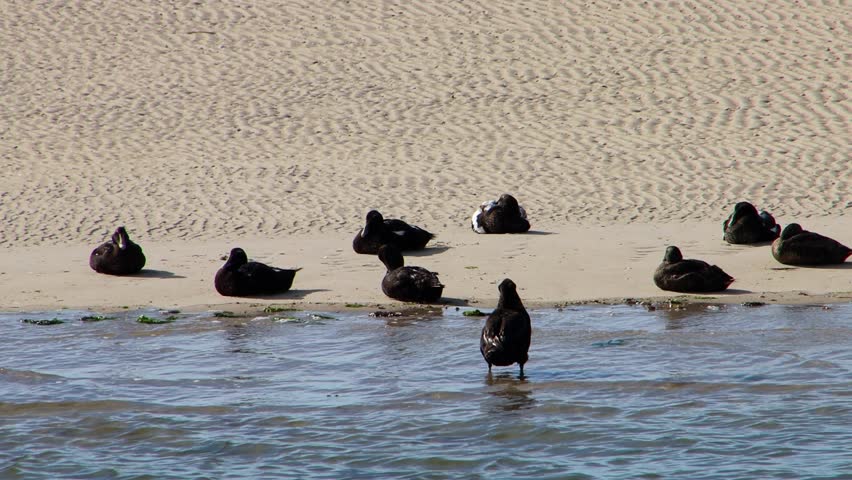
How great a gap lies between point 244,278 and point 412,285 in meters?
1.68

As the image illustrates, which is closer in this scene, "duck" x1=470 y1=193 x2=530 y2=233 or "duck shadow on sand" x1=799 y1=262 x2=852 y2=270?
"duck shadow on sand" x1=799 y1=262 x2=852 y2=270

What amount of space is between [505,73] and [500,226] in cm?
1048

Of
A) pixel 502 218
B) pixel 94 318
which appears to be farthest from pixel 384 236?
pixel 94 318

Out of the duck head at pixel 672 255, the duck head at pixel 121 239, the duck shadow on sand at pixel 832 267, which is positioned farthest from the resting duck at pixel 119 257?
the duck shadow on sand at pixel 832 267

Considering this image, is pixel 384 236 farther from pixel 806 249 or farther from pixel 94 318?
pixel 806 249

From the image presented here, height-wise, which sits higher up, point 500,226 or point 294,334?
point 500,226

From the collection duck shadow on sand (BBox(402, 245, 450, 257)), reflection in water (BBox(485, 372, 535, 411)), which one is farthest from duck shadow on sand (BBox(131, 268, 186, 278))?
reflection in water (BBox(485, 372, 535, 411))

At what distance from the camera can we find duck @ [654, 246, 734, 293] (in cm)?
1127

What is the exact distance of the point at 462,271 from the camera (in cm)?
1266

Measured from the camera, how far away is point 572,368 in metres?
9.05

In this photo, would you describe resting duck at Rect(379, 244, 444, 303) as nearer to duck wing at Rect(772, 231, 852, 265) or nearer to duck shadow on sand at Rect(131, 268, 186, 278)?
duck shadow on sand at Rect(131, 268, 186, 278)

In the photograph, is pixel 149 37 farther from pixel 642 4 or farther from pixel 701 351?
pixel 701 351

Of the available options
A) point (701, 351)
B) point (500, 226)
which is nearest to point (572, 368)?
point (701, 351)

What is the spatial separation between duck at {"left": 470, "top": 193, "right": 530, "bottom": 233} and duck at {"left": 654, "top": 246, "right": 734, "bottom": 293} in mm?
3125
